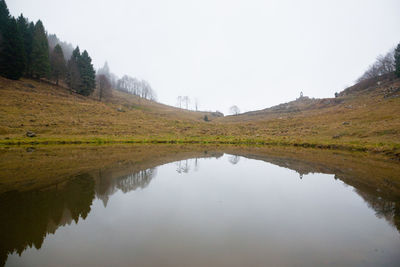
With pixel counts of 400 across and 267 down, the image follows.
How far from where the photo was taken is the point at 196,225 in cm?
504

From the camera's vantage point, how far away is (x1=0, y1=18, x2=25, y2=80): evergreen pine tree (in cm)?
4797

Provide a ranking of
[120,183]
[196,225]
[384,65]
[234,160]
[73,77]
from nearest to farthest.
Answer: [196,225]
[120,183]
[234,160]
[73,77]
[384,65]

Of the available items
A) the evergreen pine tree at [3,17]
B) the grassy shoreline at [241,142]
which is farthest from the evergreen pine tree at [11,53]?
the grassy shoreline at [241,142]

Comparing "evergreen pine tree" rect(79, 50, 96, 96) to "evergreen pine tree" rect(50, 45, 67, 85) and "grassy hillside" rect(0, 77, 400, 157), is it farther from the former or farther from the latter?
"grassy hillside" rect(0, 77, 400, 157)

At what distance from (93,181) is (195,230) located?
6.35 metres

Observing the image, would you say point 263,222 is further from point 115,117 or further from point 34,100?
point 34,100

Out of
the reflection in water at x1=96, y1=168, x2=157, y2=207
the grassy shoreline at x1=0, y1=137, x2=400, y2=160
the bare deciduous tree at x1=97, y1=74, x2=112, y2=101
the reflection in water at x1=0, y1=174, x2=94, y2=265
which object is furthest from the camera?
the bare deciduous tree at x1=97, y1=74, x2=112, y2=101

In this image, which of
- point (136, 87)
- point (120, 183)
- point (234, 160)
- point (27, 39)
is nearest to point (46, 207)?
point (120, 183)

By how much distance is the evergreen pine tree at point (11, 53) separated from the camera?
4797cm

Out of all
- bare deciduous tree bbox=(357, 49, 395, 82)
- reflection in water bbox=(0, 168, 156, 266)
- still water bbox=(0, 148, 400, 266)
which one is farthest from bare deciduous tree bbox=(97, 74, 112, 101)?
bare deciduous tree bbox=(357, 49, 395, 82)

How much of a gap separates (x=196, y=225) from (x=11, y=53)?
223ft

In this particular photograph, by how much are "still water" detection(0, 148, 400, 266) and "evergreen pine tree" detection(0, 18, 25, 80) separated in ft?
194

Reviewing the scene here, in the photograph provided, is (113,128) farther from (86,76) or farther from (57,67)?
(57,67)

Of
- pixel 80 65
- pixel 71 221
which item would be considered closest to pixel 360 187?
pixel 71 221
